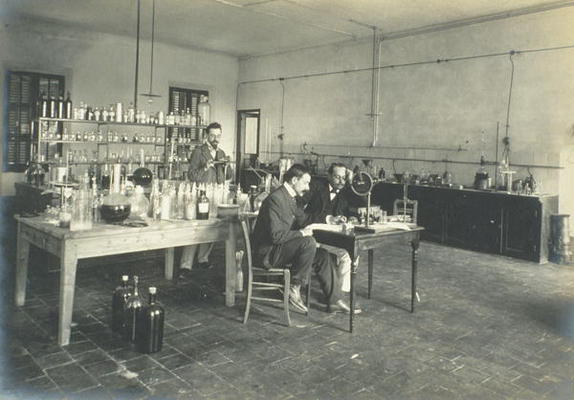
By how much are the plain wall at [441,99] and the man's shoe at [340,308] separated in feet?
14.9

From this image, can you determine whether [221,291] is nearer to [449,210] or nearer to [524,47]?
[449,210]

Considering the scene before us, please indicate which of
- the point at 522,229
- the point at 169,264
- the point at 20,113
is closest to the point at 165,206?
Result: the point at 169,264

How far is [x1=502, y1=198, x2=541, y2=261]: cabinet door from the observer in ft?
23.3

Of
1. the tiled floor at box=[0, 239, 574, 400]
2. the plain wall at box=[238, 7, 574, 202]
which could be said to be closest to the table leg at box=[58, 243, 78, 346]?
the tiled floor at box=[0, 239, 574, 400]

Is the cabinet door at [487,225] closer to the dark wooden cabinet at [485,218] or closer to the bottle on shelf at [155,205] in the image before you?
the dark wooden cabinet at [485,218]

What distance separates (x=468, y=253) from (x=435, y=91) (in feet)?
10.0

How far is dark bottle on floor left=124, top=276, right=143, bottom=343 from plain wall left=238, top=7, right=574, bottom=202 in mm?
6343

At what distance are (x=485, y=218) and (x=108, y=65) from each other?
26.3ft

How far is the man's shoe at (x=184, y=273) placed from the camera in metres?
5.66

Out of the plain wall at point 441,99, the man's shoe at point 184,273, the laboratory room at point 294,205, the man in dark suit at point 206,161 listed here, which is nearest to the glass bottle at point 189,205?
the laboratory room at point 294,205

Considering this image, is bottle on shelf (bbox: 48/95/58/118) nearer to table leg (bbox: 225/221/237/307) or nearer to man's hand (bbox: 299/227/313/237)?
table leg (bbox: 225/221/237/307)

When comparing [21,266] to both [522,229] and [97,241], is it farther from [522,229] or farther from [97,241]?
[522,229]

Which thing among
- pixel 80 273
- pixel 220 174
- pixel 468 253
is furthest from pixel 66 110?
pixel 468 253

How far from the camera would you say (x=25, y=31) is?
9.80 m
